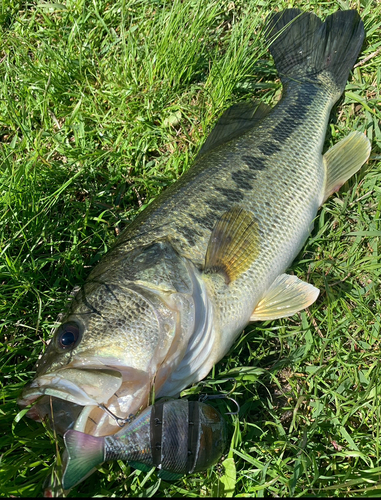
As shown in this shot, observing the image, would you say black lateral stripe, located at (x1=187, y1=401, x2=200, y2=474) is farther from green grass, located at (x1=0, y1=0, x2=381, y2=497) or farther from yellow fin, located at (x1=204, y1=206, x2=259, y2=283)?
yellow fin, located at (x1=204, y1=206, x2=259, y2=283)

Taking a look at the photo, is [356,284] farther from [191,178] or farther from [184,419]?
[184,419]

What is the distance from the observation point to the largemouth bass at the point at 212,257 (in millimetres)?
2229

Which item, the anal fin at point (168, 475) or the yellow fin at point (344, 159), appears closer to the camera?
the anal fin at point (168, 475)

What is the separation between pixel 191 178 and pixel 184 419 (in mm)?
1566

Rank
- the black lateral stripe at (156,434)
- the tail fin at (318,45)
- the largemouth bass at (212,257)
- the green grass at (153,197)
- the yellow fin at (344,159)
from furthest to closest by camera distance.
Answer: the tail fin at (318,45), the yellow fin at (344,159), the green grass at (153,197), the largemouth bass at (212,257), the black lateral stripe at (156,434)

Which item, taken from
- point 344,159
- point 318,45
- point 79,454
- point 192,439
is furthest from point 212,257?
point 318,45

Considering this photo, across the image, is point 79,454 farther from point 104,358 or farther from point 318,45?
point 318,45

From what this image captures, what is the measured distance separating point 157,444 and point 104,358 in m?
0.49

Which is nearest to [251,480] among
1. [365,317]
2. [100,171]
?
[365,317]

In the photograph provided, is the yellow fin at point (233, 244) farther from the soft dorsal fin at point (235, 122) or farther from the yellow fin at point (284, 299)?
the soft dorsal fin at point (235, 122)

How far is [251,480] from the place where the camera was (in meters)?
2.59

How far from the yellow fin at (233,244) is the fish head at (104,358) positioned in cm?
44

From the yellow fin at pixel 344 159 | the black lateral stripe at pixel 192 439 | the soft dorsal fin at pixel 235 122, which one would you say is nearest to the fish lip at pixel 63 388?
the black lateral stripe at pixel 192 439

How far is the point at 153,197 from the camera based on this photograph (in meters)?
3.66
